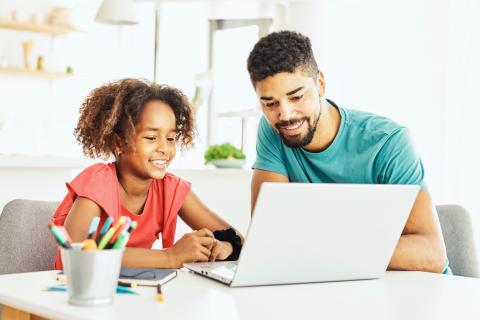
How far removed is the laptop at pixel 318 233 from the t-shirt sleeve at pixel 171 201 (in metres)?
0.49

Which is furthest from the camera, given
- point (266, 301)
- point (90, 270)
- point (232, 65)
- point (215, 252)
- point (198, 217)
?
point (232, 65)

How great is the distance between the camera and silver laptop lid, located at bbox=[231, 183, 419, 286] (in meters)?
1.24

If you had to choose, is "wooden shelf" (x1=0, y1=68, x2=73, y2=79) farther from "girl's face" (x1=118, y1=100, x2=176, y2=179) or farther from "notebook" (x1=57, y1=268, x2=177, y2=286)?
"notebook" (x1=57, y1=268, x2=177, y2=286)

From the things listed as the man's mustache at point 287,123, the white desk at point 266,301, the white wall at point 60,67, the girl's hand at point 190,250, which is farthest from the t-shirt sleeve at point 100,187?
the white wall at point 60,67

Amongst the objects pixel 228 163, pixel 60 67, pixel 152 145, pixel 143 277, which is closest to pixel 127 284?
pixel 143 277

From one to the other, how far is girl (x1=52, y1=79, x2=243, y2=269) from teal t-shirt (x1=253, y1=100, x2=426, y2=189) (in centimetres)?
23

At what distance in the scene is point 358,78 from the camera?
3949 mm

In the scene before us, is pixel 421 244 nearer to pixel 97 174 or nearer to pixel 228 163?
pixel 97 174

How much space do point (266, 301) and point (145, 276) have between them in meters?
0.23

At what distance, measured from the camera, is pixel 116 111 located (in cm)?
184

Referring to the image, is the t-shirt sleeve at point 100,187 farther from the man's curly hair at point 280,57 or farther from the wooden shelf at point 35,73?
the wooden shelf at point 35,73

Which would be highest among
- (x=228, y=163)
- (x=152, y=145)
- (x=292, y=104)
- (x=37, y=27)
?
(x=37, y=27)

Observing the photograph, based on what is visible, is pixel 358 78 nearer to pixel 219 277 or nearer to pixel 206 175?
pixel 206 175

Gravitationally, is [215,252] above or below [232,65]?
below
